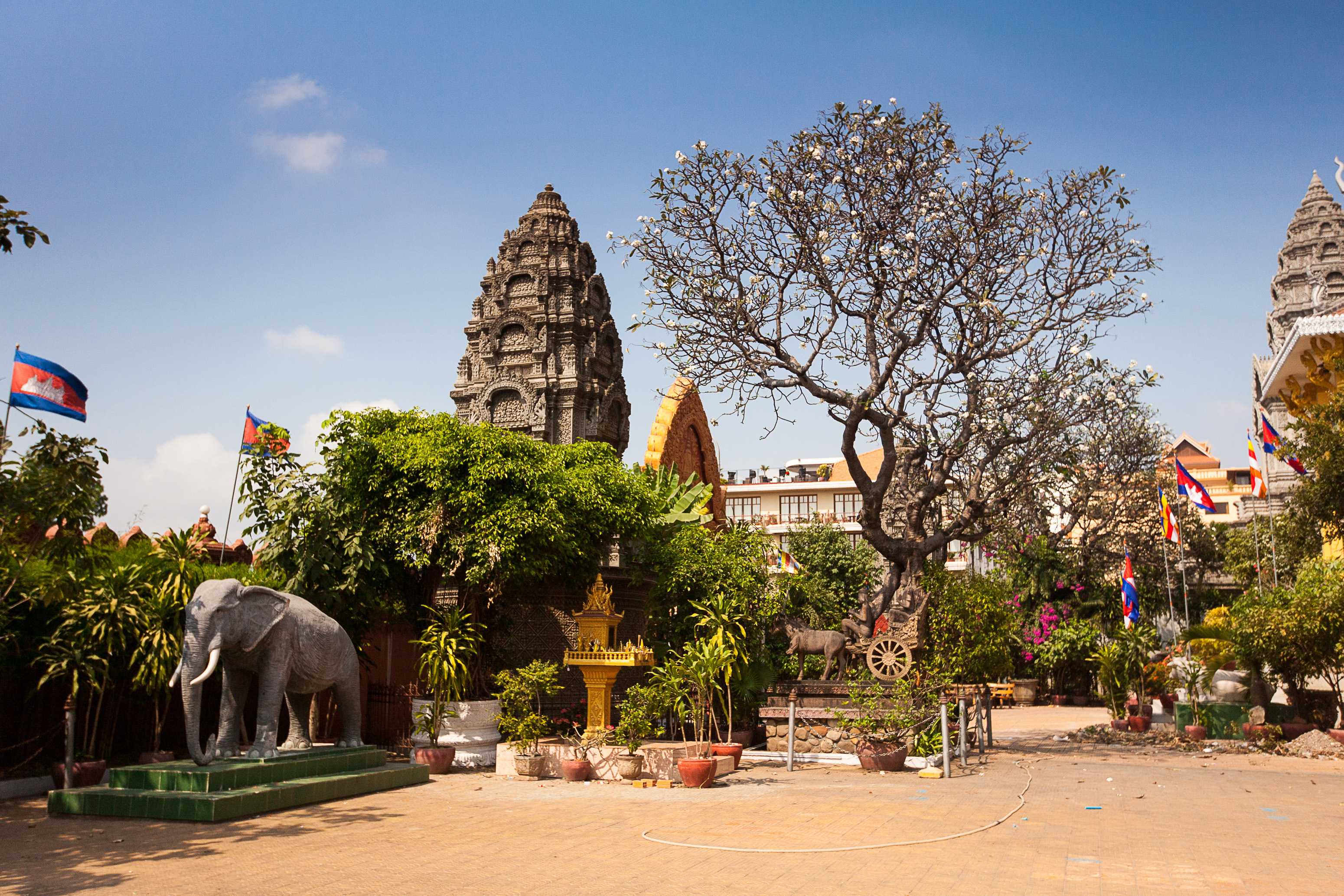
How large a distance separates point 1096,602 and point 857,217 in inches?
780

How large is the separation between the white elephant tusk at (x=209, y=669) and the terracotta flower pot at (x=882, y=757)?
8290mm

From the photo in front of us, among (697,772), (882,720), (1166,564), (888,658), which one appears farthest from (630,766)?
(1166,564)

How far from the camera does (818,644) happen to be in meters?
15.0

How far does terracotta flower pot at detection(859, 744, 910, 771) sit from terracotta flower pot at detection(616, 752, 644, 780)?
10.8ft

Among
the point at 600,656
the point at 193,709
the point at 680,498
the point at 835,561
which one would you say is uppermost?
the point at 680,498

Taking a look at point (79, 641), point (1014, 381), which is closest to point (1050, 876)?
point (79, 641)

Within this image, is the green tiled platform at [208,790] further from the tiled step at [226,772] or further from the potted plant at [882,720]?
the potted plant at [882,720]

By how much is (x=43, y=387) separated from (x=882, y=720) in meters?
11.8

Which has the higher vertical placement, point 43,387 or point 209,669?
point 43,387

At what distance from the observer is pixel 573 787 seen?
11.4 meters

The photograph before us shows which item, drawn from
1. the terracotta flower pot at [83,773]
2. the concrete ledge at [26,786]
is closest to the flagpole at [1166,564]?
the terracotta flower pot at [83,773]

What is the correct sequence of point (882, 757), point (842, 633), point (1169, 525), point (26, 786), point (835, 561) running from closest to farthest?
point (26, 786)
point (882, 757)
point (842, 633)
point (1169, 525)
point (835, 561)

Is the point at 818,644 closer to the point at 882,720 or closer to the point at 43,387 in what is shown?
the point at 882,720

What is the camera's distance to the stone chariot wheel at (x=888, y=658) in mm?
14305
